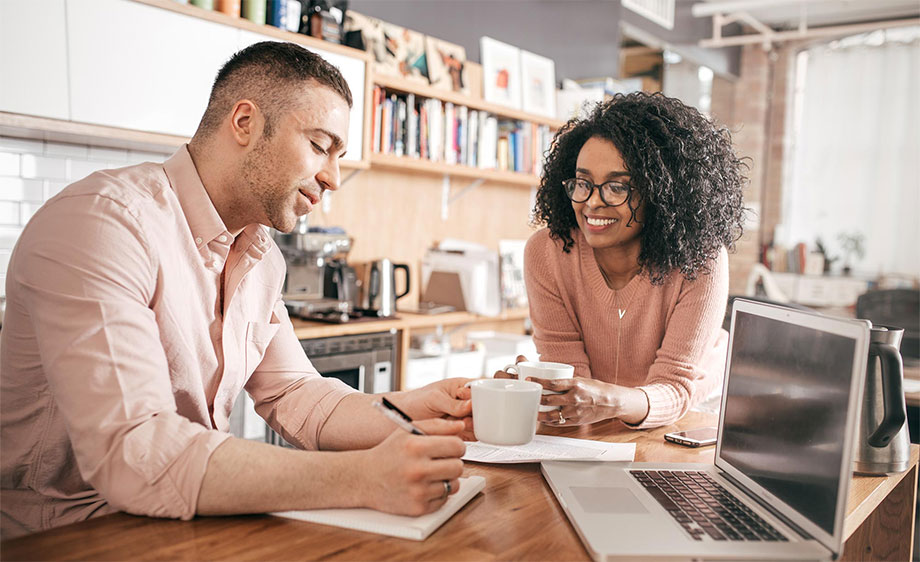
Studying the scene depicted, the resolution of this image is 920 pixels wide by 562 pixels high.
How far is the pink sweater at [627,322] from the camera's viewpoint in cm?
178

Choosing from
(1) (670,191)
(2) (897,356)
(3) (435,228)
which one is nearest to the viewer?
(2) (897,356)

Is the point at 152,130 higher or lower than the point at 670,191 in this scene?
higher

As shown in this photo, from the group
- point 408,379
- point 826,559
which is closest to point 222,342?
point 826,559

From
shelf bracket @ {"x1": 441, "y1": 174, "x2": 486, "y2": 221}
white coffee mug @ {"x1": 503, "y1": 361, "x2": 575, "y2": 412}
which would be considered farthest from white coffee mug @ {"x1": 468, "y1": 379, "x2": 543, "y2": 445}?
shelf bracket @ {"x1": 441, "y1": 174, "x2": 486, "y2": 221}

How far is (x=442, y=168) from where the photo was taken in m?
3.78

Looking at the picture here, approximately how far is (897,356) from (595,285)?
814mm

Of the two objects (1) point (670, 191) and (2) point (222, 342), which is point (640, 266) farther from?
(2) point (222, 342)

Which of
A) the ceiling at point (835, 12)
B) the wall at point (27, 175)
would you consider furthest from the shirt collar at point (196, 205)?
the ceiling at point (835, 12)

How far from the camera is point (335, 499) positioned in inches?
38.2

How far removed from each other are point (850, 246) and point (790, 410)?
6.46 meters

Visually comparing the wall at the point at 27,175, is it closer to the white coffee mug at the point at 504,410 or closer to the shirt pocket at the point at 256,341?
the shirt pocket at the point at 256,341

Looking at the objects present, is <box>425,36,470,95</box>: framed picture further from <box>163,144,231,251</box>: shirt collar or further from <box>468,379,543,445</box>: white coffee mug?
<box>468,379,543,445</box>: white coffee mug

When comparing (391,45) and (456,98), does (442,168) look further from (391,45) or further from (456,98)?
(391,45)

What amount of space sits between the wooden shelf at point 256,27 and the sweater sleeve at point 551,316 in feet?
5.02
